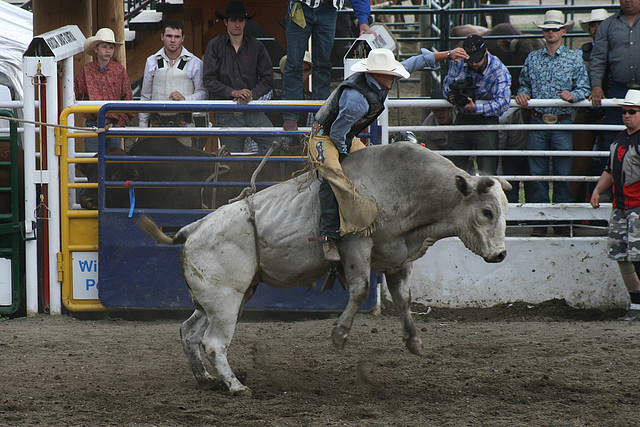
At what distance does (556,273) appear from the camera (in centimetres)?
751

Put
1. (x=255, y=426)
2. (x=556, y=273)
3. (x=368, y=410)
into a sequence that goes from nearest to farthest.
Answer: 1. (x=255, y=426)
2. (x=368, y=410)
3. (x=556, y=273)

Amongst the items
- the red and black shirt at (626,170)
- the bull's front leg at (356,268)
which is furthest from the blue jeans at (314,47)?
the bull's front leg at (356,268)

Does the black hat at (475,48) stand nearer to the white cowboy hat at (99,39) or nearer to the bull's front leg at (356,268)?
the bull's front leg at (356,268)

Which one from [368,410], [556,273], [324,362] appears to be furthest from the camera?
[556,273]

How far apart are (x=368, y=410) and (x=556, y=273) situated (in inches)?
146

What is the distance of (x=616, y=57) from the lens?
7.71 m

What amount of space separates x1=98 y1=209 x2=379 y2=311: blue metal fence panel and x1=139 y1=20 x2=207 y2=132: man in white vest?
4.40 feet

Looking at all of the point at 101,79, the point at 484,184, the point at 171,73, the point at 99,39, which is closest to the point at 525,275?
the point at 484,184

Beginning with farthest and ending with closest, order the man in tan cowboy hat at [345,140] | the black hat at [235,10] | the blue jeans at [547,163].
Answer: the black hat at [235,10], the blue jeans at [547,163], the man in tan cowboy hat at [345,140]

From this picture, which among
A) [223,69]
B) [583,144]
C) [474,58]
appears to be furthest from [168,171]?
[583,144]

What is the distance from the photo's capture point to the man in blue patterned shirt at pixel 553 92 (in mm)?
7484

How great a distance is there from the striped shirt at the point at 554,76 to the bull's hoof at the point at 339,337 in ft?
13.2

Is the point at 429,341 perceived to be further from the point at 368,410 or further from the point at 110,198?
the point at 110,198

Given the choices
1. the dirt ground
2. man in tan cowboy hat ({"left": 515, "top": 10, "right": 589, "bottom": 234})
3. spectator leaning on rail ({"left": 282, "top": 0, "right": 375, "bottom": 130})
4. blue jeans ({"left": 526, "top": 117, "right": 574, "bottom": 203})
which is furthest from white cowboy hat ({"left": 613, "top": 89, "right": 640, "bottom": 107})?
spectator leaning on rail ({"left": 282, "top": 0, "right": 375, "bottom": 130})
